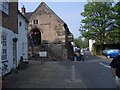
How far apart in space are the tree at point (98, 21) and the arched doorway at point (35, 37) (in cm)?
955

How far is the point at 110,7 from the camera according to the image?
53.2m

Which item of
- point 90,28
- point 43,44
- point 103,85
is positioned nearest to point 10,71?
point 103,85

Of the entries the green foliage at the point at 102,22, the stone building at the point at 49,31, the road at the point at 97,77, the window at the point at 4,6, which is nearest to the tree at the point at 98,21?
the green foliage at the point at 102,22

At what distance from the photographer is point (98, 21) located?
5262 cm

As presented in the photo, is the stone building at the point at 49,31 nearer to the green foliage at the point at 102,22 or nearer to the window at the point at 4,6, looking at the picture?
the green foliage at the point at 102,22

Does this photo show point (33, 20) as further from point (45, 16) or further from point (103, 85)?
point (103, 85)

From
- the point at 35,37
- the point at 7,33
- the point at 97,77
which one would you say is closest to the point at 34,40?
the point at 35,37

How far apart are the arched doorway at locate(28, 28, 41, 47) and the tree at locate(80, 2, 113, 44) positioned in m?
9.55

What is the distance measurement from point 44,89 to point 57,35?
3424cm

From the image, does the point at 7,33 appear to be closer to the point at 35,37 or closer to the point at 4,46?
the point at 4,46

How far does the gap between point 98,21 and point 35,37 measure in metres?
12.4

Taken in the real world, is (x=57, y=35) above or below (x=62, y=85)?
above

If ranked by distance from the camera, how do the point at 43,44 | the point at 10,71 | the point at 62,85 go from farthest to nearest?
the point at 43,44 → the point at 10,71 → the point at 62,85

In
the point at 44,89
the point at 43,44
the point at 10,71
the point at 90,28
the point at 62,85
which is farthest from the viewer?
the point at 90,28
